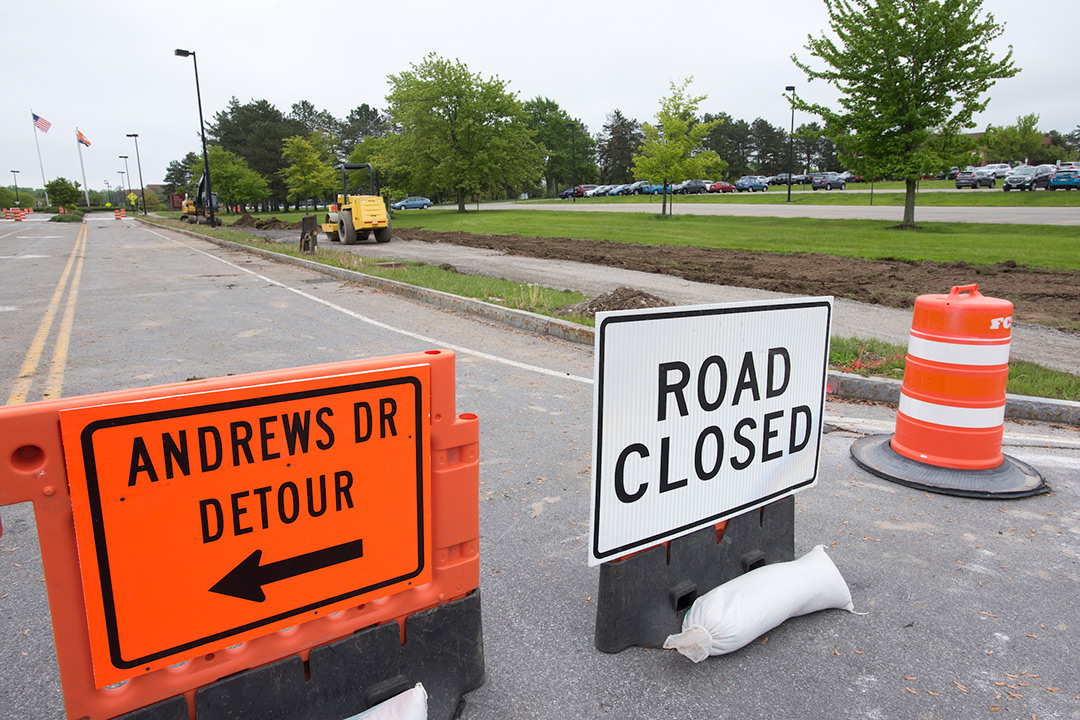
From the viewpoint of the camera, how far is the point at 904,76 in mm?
22141

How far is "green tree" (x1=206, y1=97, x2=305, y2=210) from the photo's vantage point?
251 ft

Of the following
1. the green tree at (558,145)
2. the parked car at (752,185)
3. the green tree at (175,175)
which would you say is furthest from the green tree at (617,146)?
the green tree at (175,175)

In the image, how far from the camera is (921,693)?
2576 mm

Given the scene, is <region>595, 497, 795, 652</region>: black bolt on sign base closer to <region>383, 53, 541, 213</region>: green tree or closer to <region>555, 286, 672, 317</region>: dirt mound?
<region>555, 286, 672, 317</region>: dirt mound

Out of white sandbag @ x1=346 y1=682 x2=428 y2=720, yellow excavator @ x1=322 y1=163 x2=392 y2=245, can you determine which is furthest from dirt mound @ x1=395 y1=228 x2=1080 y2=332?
white sandbag @ x1=346 y1=682 x2=428 y2=720

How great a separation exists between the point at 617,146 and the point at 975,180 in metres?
70.3

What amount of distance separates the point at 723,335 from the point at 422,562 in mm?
1517

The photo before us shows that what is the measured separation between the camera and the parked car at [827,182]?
5912 centimetres

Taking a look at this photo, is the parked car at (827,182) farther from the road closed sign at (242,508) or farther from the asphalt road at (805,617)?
the road closed sign at (242,508)

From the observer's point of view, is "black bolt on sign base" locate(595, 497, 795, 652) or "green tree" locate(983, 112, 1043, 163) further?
"green tree" locate(983, 112, 1043, 163)

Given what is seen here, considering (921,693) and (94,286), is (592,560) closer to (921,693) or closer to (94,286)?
(921,693)

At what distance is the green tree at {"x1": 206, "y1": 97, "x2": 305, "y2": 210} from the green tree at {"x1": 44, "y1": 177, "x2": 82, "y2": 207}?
26.4m

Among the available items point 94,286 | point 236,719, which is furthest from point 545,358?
point 94,286

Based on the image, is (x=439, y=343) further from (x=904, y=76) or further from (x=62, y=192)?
(x=62, y=192)
